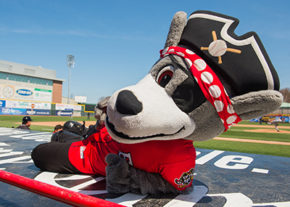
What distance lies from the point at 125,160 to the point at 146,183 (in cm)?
18

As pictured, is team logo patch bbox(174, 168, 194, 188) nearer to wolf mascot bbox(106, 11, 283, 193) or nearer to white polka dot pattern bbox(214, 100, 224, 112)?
wolf mascot bbox(106, 11, 283, 193)

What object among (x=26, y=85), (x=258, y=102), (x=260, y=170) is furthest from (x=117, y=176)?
(x=26, y=85)

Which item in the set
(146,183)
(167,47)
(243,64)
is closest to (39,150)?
(146,183)

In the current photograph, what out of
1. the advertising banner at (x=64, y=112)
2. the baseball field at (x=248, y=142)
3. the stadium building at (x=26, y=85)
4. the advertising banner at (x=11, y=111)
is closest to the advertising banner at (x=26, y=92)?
the stadium building at (x=26, y=85)

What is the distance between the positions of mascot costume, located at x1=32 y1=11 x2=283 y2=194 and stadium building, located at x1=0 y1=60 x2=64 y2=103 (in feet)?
117

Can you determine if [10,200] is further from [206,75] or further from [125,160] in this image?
[206,75]

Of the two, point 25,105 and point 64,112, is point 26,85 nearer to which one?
point 64,112

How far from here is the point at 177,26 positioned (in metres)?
1.27

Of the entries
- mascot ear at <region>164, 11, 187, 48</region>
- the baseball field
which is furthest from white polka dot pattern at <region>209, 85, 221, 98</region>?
the baseball field

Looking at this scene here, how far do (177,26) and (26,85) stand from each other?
38.1 m

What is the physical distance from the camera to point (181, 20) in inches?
49.8

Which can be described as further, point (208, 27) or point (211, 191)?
point (211, 191)

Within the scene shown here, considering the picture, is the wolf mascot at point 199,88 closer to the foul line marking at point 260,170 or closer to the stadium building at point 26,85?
the foul line marking at point 260,170

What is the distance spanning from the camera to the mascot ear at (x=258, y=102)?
1.08m
